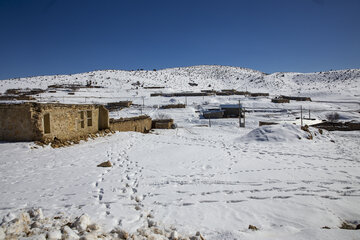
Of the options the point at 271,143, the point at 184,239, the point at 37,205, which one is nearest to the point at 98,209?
the point at 37,205

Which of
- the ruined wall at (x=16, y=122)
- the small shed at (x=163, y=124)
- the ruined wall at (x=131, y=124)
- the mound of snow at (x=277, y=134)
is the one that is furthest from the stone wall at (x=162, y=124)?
the ruined wall at (x=16, y=122)

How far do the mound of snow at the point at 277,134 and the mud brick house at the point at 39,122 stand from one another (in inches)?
385

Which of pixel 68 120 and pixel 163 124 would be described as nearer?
pixel 68 120

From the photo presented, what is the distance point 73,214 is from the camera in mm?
4074

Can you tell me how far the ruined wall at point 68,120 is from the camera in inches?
380

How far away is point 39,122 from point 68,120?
1.65 metres

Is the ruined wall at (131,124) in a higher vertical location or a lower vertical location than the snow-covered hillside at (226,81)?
lower

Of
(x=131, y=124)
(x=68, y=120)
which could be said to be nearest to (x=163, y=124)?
(x=131, y=124)

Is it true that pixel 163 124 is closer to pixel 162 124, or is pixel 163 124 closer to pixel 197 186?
pixel 162 124

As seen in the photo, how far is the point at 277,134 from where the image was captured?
42.5 feet

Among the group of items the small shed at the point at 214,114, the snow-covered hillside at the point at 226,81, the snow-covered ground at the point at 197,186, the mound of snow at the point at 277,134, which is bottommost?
the snow-covered ground at the point at 197,186

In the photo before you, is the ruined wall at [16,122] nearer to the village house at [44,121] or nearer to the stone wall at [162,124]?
the village house at [44,121]

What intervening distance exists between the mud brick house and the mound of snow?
9.79 metres

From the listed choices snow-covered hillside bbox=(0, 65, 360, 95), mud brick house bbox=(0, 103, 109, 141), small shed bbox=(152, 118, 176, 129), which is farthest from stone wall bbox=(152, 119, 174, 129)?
snow-covered hillside bbox=(0, 65, 360, 95)
